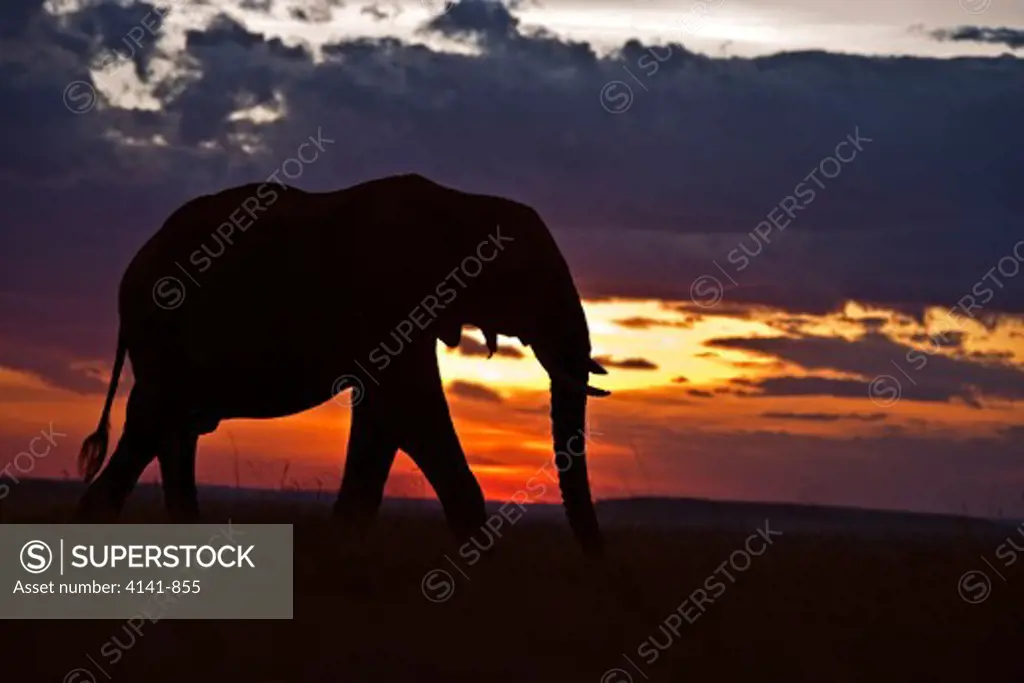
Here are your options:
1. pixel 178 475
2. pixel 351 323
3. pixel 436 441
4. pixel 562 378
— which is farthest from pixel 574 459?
pixel 178 475

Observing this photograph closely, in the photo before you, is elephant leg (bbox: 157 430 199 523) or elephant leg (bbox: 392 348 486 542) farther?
elephant leg (bbox: 157 430 199 523)

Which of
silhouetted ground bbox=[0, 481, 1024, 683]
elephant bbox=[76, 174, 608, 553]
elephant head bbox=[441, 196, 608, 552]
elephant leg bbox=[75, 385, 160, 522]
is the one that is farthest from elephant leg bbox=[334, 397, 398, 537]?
elephant leg bbox=[75, 385, 160, 522]

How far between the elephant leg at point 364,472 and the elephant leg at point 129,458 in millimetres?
2276

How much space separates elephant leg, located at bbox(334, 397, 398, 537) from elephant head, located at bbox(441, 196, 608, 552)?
83.5 inches

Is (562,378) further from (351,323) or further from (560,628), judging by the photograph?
(560,628)

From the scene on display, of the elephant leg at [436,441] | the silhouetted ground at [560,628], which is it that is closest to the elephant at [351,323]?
the elephant leg at [436,441]

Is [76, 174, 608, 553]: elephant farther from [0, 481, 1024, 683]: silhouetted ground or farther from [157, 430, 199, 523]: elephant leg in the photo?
[0, 481, 1024, 683]: silhouetted ground

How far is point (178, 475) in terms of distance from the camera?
768 inches

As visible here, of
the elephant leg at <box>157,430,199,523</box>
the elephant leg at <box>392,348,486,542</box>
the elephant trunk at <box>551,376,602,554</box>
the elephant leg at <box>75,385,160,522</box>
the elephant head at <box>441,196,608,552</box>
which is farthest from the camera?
the elephant leg at <box>157,430,199,523</box>

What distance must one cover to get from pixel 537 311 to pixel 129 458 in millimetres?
5138

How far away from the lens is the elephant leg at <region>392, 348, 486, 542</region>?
16.8 meters

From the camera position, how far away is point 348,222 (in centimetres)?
1805

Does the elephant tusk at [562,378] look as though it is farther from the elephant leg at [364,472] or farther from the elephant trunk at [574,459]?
the elephant leg at [364,472]

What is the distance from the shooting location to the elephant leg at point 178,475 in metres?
19.3
